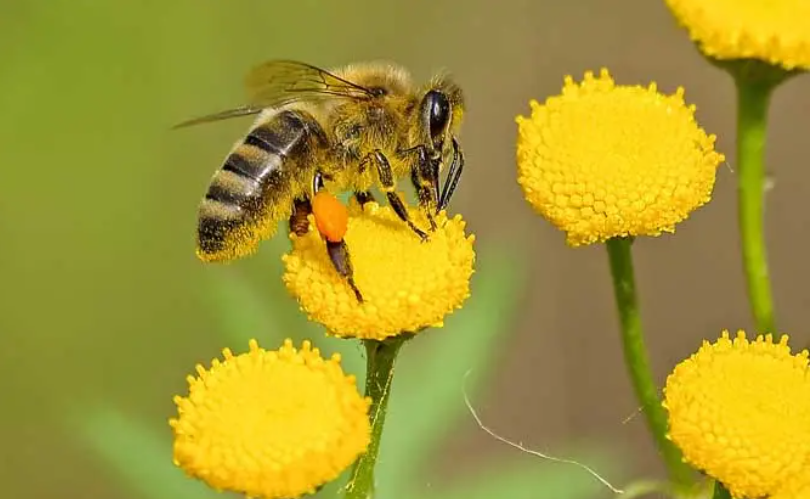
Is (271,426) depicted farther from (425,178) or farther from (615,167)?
(615,167)

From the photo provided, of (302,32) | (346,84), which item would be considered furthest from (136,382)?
(346,84)

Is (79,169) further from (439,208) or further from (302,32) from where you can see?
(439,208)

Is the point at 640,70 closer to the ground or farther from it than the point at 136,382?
farther from it

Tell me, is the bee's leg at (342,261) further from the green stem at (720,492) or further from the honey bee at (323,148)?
the green stem at (720,492)

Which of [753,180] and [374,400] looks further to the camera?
[753,180]

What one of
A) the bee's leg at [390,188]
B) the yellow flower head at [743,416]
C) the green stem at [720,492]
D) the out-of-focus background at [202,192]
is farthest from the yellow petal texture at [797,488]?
the out-of-focus background at [202,192]

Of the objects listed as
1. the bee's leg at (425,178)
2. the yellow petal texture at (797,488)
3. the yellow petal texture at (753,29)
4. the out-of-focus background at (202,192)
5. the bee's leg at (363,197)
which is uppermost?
Result: the yellow petal texture at (753,29)

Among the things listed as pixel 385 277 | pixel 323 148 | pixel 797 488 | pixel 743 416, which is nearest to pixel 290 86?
pixel 323 148
